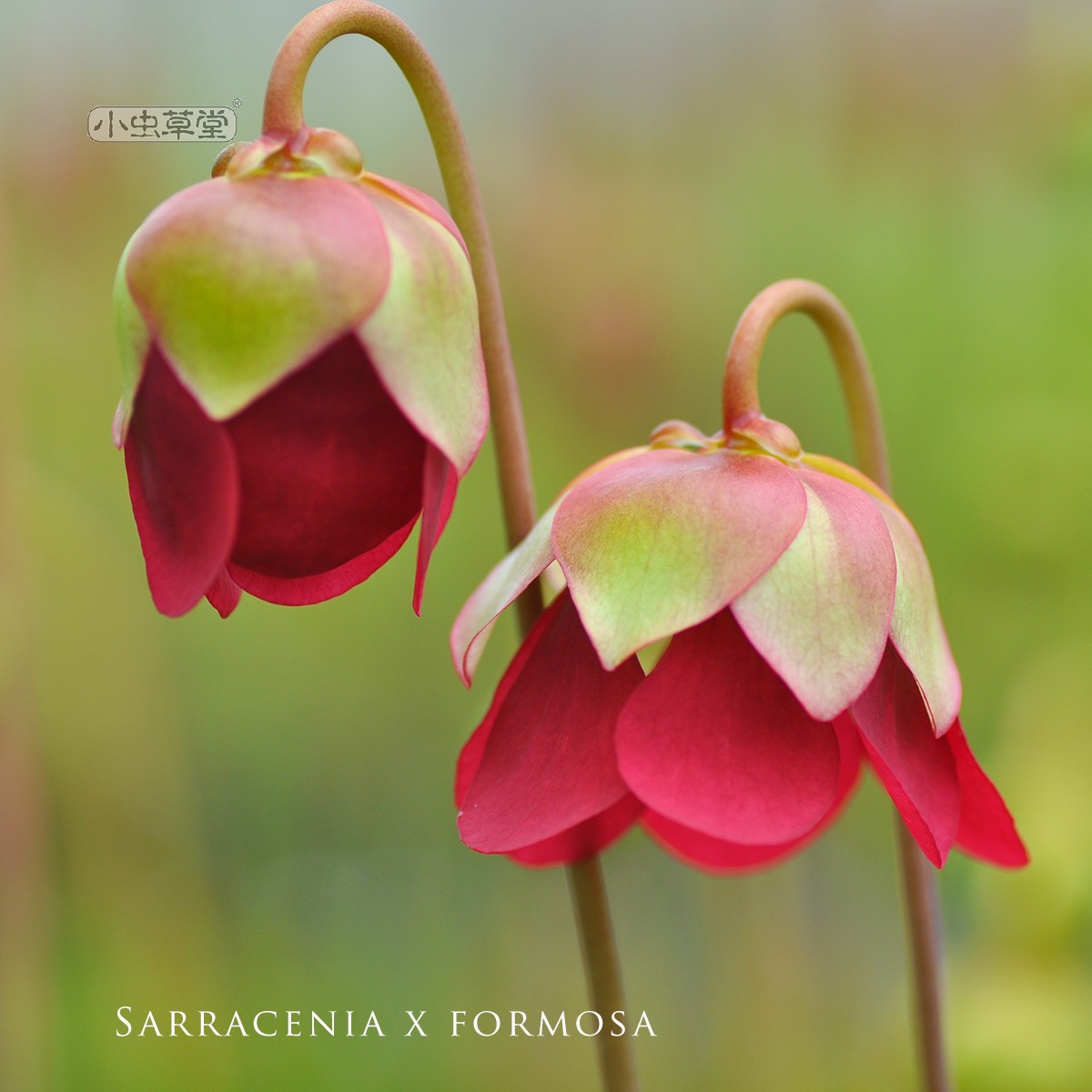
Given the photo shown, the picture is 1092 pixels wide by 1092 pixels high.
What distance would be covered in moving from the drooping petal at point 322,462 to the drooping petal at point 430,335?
0.7 inches

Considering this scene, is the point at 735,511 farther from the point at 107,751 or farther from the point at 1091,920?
the point at 107,751

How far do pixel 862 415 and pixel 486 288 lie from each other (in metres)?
0.22

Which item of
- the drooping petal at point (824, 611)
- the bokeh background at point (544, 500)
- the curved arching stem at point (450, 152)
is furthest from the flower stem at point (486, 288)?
the bokeh background at point (544, 500)

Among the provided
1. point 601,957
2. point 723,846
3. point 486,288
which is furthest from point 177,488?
point 723,846

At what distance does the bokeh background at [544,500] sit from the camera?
1277 millimetres

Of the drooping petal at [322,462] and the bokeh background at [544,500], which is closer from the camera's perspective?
the drooping petal at [322,462]

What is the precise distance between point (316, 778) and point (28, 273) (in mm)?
688

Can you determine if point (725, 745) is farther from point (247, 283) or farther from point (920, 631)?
point (247, 283)

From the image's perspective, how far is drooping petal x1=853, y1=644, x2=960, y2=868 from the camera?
0.48 meters

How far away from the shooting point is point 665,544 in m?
0.47

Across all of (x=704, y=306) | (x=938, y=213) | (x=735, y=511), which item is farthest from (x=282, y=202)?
(x=938, y=213)

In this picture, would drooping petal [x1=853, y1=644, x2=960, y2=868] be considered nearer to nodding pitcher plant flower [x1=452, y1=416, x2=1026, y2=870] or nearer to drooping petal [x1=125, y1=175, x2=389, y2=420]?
nodding pitcher plant flower [x1=452, y1=416, x2=1026, y2=870]

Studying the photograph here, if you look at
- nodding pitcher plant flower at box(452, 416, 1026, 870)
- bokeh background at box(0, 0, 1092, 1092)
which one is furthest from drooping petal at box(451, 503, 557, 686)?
bokeh background at box(0, 0, 1092, 1092)

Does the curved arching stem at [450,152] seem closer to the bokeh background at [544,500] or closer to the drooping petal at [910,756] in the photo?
the drooping petal at [910,756]
